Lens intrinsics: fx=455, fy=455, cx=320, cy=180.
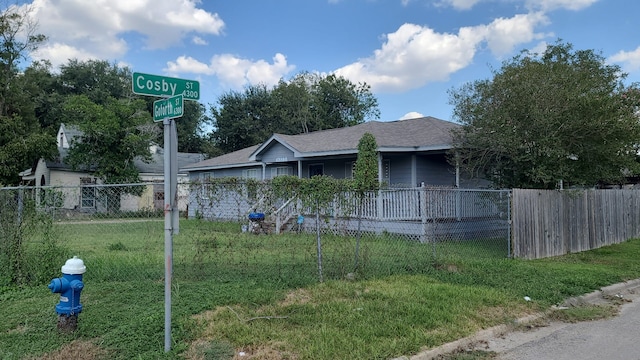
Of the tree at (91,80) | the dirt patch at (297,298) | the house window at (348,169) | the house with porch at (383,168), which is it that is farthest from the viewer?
the tree at (91,80)

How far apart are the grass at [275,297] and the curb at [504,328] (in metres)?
0.11

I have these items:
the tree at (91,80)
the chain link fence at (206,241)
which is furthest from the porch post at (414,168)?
the tree at (91,80)

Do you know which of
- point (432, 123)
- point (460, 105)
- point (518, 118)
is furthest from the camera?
point (432, 123)

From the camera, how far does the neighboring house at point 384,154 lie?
16.1 m

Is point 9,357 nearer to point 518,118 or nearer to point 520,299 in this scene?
point 520,299

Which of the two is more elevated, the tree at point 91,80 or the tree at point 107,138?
the tree at point 91,80

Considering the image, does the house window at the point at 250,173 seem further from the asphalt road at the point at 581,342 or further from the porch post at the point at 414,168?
the asphalt road at the point at 581,342

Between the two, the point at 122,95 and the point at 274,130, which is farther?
the point at 122,95

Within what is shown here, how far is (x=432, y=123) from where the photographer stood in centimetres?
1895

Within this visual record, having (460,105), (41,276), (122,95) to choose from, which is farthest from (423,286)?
(122,95)

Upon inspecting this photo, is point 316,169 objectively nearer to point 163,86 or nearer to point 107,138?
point 107,138

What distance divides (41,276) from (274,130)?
114 ft

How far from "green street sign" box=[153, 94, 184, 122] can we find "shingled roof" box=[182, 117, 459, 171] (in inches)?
453

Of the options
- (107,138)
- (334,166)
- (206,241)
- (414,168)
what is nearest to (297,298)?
(206,241)
